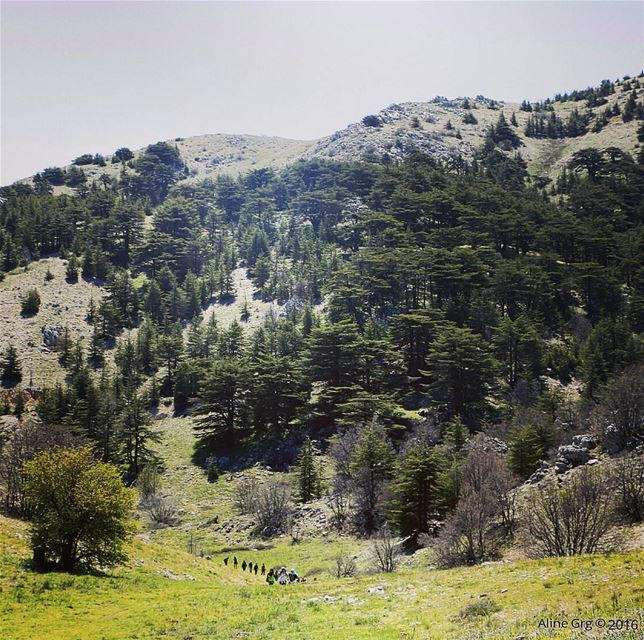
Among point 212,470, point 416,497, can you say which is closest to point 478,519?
point 416,497

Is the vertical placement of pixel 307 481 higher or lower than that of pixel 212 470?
higher

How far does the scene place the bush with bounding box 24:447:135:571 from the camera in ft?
88.3

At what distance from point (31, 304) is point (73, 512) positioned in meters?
95.2

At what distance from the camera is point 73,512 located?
2694 centimetres

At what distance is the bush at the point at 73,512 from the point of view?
2692cm

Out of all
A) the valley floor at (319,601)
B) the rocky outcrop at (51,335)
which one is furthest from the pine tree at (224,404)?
the rocky outcrop at (51,335)

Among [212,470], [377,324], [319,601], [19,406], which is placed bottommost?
[212,470]

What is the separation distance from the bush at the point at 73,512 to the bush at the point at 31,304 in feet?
301

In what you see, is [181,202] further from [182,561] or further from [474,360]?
[182,561]

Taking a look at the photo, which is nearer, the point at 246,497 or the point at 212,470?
the point at 246,497

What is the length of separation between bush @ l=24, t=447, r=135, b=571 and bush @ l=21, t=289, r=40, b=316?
301ft

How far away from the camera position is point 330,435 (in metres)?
71.5

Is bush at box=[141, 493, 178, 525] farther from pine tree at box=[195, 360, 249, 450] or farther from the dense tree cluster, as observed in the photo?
pine tree at box=[195, 360, 249, 450]

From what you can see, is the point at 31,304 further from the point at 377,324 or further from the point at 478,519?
the point at 478,519
